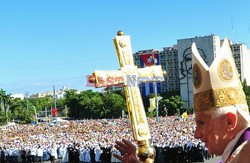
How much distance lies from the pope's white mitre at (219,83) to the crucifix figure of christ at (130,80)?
301cm

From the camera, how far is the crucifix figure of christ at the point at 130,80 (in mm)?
5855

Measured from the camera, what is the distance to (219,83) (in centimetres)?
240

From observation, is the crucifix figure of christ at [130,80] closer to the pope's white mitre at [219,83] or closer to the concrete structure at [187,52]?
the pope's white mitre at [219,83]

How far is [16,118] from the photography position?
288 ft

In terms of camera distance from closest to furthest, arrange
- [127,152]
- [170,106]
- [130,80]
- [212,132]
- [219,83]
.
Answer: [212,132] < [219,83] < [127,152] < [130,80] < [170,106]

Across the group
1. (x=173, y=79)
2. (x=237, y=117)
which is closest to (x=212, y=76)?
(x=237, y=117)

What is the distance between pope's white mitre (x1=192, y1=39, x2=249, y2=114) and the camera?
7.75ft

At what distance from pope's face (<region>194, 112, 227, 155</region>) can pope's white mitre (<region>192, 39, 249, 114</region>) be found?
73 mm

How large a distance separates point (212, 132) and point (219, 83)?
0.96 feet

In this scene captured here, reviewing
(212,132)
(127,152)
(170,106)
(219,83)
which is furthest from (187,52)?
(212,132)

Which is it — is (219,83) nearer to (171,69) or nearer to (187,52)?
(187,52)

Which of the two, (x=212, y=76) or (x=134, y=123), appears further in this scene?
(x=134, y=123)

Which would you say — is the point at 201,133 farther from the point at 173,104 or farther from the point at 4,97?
the point at 4,97

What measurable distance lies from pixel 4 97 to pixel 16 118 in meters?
7.11
